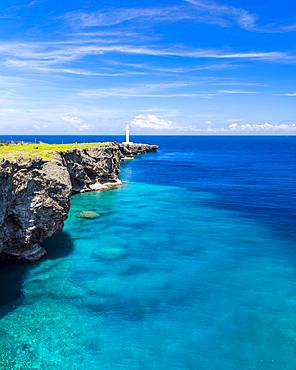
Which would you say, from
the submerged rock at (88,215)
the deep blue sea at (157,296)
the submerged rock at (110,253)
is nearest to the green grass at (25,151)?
the submerged rock at (88,215)

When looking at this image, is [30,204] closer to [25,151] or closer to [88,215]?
[25,151]

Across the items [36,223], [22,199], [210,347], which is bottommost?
[210,347]

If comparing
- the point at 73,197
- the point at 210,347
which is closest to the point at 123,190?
the point at 73,197

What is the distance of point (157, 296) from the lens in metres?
35.1

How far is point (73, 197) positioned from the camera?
255 feet

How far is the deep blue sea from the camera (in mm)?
26578

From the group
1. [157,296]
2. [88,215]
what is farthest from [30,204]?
[88,215]

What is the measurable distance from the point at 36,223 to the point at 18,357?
17.0 meters

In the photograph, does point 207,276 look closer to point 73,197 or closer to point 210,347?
point 210,347

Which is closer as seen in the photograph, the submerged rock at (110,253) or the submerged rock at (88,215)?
the submerged rock at (110,253)

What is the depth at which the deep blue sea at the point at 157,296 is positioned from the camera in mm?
26578

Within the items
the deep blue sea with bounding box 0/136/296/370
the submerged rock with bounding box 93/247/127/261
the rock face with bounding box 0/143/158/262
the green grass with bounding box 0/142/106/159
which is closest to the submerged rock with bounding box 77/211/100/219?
the deep blue sea with bounding box 0/136/296/370

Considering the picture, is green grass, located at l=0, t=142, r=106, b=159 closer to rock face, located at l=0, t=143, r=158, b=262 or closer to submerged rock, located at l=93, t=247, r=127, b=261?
rock face, located at l=0, t=143, r=158, b=262

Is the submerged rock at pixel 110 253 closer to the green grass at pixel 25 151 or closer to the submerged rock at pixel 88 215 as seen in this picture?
the green grass at pixel 25 151
